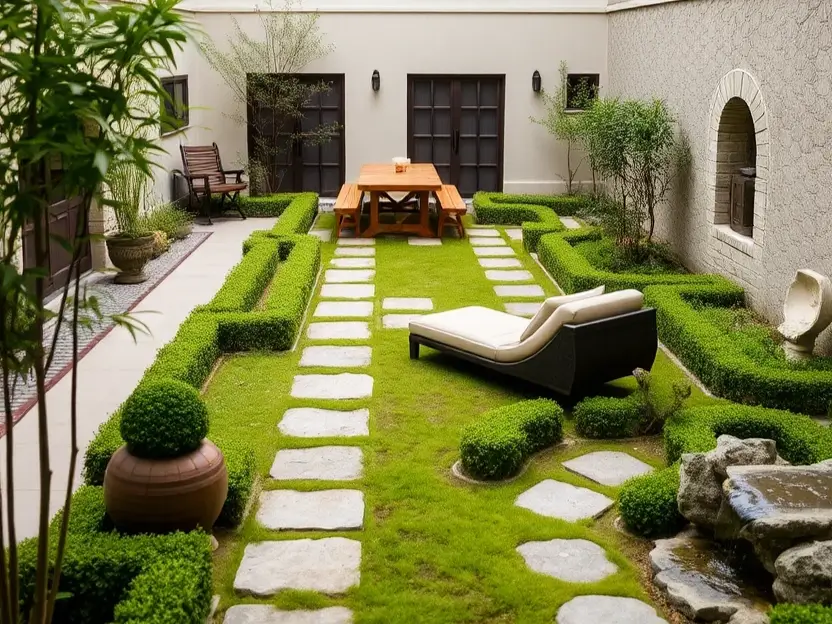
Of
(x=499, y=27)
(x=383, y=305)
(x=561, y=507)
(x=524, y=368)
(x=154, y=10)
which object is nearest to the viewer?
(x=154, y=10)

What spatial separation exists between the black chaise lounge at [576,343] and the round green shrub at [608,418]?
0.32 metres

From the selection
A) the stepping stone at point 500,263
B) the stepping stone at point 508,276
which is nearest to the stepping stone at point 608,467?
the stepping stone at point 508,276

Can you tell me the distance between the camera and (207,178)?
16.0m

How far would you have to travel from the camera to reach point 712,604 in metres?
4.62

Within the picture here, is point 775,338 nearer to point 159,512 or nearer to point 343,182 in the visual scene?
point 159,512

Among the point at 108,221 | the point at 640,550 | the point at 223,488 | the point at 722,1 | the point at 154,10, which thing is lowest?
the point at 640,550

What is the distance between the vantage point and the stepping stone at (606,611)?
15.2 feet

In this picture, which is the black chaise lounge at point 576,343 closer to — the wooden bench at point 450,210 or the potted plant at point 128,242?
the potted plant at point 128,242

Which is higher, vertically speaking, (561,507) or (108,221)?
(108,221)

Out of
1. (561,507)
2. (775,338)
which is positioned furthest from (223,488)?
(775,338)

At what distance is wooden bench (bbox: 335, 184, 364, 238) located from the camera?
48.7ft

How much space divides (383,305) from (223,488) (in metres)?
5.77

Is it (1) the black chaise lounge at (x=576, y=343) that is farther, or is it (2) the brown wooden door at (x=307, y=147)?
(2) the brown wooden door at (x=307, y=147)

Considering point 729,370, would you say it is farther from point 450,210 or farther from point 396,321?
point 450,210
